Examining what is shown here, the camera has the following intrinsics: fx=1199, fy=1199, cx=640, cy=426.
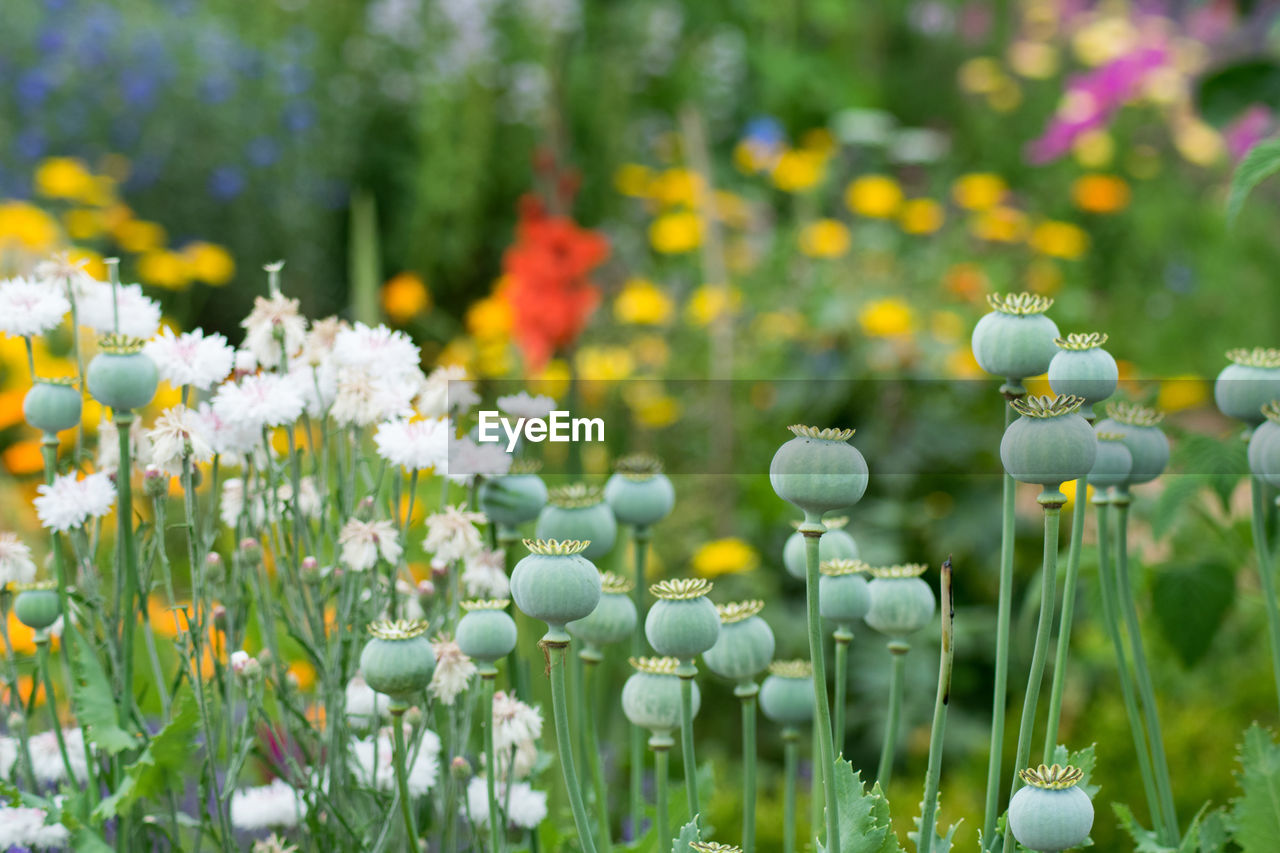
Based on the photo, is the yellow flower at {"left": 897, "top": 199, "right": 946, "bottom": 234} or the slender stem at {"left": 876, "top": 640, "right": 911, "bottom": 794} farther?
the yellow flower at {"left": 897, "top": 199, "right": 946, "bottom": 234}

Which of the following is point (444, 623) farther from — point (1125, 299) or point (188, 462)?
point (1125, 299)


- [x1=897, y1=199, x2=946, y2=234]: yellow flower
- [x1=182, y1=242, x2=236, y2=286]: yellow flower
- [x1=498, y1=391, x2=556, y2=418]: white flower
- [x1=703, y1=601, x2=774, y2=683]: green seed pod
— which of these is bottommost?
[x1=703, y1=601, x2=774, y2=683]: green seed pod

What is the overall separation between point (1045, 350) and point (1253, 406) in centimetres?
15

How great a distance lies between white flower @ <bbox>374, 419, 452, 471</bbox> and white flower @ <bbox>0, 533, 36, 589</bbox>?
19 cm

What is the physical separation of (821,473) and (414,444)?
22 cm

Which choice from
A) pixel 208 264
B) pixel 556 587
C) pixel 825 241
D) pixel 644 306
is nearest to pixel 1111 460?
pixel 556 587

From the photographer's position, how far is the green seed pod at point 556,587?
424 millimetres

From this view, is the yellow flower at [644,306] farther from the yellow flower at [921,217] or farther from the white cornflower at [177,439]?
the white cornflower at [177,439]

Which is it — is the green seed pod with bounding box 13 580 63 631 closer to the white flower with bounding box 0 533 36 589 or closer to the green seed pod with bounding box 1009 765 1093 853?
the white flower with bounding box 0 533 36 589

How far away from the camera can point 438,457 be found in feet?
1.81

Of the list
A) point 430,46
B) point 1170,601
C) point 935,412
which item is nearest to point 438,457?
point 1170,601

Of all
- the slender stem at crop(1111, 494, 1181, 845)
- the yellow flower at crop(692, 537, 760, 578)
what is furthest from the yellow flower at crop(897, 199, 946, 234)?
the slender stem at crop(1111, 494, 1181, 845)

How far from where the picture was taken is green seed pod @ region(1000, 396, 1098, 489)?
0.40 meters

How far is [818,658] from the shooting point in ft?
1.35
